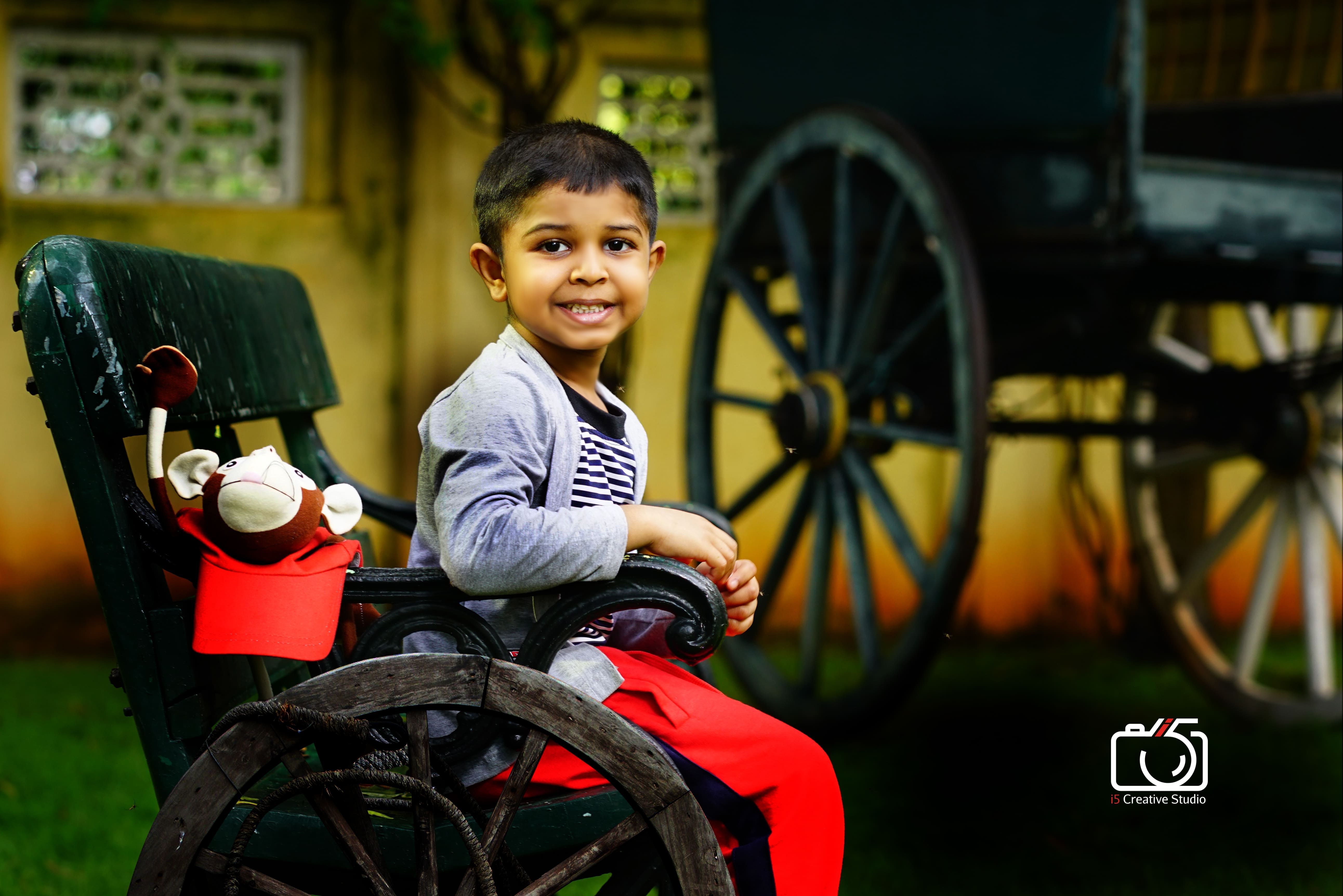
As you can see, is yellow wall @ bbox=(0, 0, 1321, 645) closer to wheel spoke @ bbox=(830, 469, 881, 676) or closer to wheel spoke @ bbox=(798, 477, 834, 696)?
wheel spoke @ bbox=(798, 477, 834, 696)

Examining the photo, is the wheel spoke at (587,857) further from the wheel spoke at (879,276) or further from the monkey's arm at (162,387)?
the wheel spoke at (879,276)

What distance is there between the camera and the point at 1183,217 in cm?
243

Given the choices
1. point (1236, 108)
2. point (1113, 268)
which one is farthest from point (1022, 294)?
point (1236, 108)

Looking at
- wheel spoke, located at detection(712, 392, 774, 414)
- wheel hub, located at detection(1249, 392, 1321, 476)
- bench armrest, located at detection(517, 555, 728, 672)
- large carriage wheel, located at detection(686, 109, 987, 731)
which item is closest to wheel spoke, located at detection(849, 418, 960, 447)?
large carriage wheel, located at detection(686, 109, 987, 731)

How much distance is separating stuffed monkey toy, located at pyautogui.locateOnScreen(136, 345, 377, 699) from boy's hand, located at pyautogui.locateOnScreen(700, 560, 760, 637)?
409 mm

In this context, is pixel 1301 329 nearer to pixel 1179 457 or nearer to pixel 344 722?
pixel 1179 457

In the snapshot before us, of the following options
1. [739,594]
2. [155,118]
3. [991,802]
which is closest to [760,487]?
[991,802]

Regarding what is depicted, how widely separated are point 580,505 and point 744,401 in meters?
1.80

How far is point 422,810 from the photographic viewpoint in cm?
124

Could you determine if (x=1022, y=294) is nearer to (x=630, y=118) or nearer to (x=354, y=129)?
(x=630, y=118)

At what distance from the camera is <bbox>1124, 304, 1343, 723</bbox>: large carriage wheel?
319 cm

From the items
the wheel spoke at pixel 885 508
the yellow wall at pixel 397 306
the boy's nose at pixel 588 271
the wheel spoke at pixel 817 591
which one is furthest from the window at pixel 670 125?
the boy's nose at pixel 588 271

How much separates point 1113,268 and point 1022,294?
515 millimetres

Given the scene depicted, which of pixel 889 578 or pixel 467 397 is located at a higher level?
pixel 467 397
